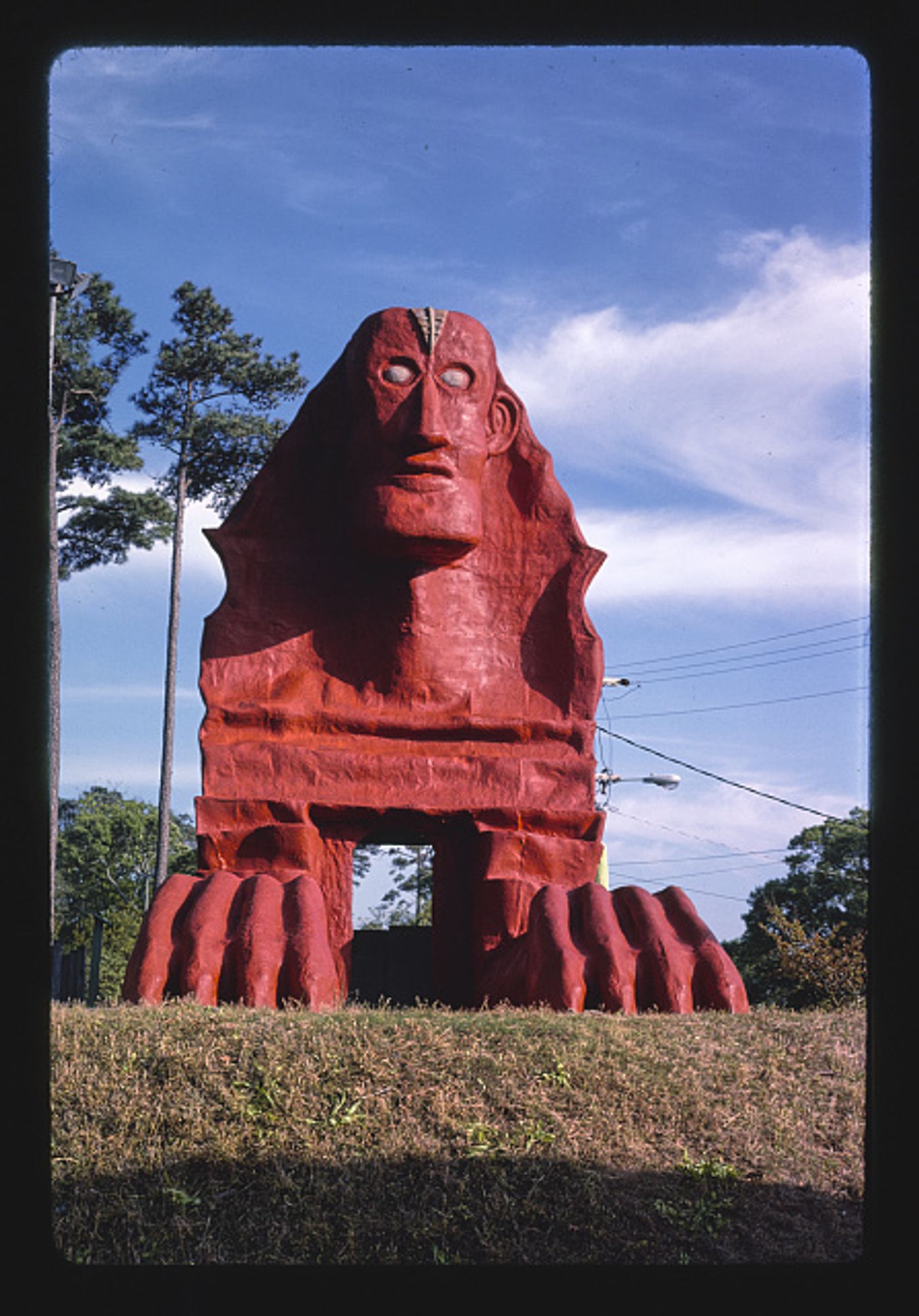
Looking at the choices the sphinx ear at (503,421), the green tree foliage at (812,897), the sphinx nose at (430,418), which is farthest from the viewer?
the green tree foliage at (812,897)

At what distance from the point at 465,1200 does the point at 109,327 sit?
59.9ft

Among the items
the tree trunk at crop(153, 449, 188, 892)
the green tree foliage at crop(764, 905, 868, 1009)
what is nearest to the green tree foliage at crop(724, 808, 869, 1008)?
the green tree foliage at crop(764, 905, 868, 1009)

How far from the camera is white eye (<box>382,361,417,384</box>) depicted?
9562mm

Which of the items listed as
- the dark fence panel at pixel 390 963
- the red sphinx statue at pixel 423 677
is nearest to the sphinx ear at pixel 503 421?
the red sphinx statue at pixel 423 677

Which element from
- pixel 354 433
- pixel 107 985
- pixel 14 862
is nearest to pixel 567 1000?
pixel 354 433

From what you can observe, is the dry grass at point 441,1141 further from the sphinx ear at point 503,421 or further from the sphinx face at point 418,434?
the sphinx ear at point 503,421

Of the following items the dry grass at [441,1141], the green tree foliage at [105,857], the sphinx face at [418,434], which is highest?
the sphinx face at [418,434]

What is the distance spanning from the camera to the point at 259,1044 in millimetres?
6652

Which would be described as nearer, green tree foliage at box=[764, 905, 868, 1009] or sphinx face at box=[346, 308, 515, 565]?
sphinx face at box=[346, 308, 515, 565]

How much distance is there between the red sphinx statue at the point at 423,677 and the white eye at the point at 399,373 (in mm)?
16

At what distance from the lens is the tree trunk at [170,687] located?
2056 centimetres

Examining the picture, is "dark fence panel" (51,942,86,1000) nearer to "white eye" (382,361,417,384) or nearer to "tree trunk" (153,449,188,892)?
"tree trunk" (153,449,188,892)

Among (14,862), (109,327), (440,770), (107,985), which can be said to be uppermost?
(109,327)

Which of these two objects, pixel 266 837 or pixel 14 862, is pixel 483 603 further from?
pixel 14 862
